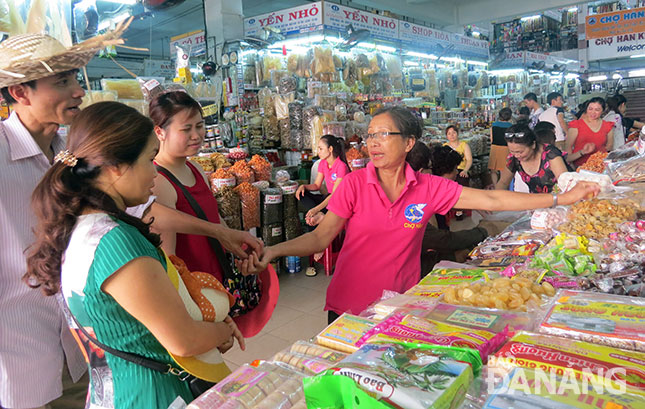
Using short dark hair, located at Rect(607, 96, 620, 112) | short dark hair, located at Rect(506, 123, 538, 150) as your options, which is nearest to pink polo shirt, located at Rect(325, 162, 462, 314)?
short dark hair, located at Rect(506, 123, 538, 150)

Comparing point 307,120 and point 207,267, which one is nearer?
point 207,267

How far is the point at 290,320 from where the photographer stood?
12.4ft

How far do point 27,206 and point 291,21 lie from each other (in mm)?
5926

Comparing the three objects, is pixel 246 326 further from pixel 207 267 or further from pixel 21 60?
pixel 21 60

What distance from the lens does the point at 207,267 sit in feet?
6.97

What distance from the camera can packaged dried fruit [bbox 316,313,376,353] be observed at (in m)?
1.08

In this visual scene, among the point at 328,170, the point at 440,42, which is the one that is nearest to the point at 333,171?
the point at 328,170

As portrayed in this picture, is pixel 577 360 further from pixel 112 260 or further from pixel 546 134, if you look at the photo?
pixel 546 134

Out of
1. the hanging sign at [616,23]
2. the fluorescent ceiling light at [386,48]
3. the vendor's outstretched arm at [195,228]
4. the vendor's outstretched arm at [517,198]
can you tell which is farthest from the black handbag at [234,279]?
the hanging sign at [616,23]

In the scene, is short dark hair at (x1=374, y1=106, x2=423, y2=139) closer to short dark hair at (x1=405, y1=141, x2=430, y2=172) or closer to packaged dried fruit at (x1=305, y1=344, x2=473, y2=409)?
packaged dried fruit at (x1=305, y1=344, x2=473, y2=409)

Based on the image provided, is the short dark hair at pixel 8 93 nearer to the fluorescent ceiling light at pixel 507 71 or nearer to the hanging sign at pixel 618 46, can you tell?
the hanging sign at pixel 618 46

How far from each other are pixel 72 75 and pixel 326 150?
3595 mm

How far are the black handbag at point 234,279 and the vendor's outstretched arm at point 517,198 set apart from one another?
40.4 inches

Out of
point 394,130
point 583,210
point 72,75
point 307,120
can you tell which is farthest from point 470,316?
point 307,120
